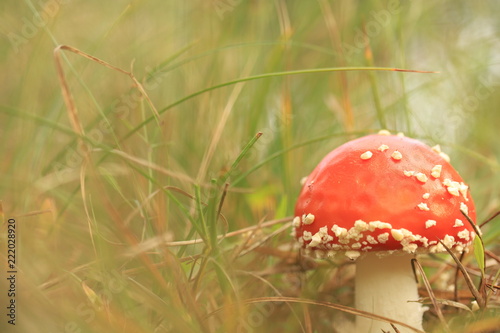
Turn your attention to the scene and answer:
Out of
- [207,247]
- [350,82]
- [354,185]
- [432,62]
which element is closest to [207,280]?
[207,247]

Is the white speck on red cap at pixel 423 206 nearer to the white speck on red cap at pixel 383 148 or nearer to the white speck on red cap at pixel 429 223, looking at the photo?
the white speck on red cap at pixel 429 223

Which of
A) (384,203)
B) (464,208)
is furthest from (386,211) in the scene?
(464,208)

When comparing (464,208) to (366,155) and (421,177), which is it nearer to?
(421,177)

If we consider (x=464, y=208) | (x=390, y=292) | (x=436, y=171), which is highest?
(x=436, y=171)

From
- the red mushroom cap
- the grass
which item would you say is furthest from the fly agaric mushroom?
the grass

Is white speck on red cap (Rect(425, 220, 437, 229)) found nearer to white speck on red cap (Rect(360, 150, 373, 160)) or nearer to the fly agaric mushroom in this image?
the fly agaric mushroom

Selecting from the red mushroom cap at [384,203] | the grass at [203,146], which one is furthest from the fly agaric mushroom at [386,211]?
the grass at [203,146]

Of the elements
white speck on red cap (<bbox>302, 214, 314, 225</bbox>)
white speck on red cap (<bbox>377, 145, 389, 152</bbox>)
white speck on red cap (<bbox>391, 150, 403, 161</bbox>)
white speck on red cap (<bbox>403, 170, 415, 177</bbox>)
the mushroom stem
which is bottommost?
the mushroom stem
